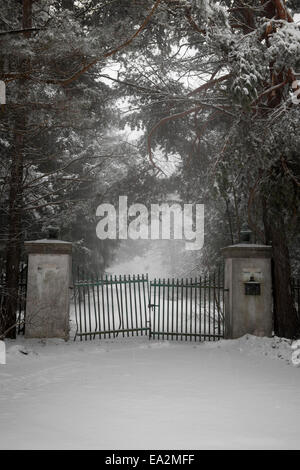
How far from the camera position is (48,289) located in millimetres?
9633

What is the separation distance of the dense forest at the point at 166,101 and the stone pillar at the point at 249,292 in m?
0.28

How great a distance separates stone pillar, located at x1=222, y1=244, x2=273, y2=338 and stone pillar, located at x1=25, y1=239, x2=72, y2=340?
3.88 m

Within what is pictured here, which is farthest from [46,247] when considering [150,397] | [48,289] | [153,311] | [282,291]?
[282,291]

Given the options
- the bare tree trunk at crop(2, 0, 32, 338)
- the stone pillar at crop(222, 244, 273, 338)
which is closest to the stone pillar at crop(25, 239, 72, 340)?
the bare tree trunk at crop(2, 0, 32, 338)

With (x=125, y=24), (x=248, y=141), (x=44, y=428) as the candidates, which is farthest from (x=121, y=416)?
(x=125, y=24)

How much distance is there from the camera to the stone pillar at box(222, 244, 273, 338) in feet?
31.6

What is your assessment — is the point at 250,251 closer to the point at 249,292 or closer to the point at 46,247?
the point at 249,292

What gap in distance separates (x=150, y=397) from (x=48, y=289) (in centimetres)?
493

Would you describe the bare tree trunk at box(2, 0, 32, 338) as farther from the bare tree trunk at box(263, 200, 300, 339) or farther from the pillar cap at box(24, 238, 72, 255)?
the bare tree trunk at box(263, 200, 300, 339)

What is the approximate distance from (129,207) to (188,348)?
5.64 meters

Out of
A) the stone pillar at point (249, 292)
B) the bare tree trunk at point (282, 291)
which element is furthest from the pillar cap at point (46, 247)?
the bare tree trunk at point (282, 291)

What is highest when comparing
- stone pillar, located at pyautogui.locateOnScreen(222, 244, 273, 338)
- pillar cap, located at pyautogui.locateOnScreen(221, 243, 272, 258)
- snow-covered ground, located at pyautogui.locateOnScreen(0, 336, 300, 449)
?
pillar cap, located at pyautogui.locateOnScreen(221, 243, 272, 258)

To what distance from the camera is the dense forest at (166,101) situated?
278 inches
